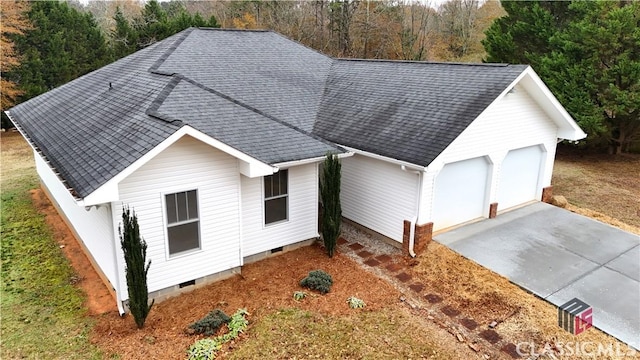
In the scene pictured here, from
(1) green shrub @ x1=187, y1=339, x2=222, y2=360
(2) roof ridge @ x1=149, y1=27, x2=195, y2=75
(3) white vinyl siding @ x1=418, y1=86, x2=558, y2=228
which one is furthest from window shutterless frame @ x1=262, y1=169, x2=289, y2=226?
(2) roof ridge @ x1=149, y1=27, x2=195, y2=75

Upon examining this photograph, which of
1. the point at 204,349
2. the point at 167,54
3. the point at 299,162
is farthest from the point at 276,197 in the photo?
the point at 167,54

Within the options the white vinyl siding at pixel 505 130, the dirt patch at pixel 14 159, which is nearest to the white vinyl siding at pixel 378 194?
the white vinyl siding at pixel 505 130

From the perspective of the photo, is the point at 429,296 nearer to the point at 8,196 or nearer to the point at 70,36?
the point at 8,196

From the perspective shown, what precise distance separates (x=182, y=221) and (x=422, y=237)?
246 inches

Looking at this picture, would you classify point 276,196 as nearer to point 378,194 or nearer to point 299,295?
point 299,295

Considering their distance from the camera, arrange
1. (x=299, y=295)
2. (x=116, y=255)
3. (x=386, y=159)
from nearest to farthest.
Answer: (x=116, y=255) < (x=299, y=295) < (x=386, y=159)

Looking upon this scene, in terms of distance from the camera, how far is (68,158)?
9.56 meters

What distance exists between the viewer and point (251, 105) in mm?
13641

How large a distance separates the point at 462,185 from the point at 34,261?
Answer: 12.2m

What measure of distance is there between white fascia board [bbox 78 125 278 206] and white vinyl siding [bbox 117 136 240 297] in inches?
19.8

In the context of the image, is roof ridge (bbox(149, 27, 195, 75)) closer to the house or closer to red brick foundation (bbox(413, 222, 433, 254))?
the house
